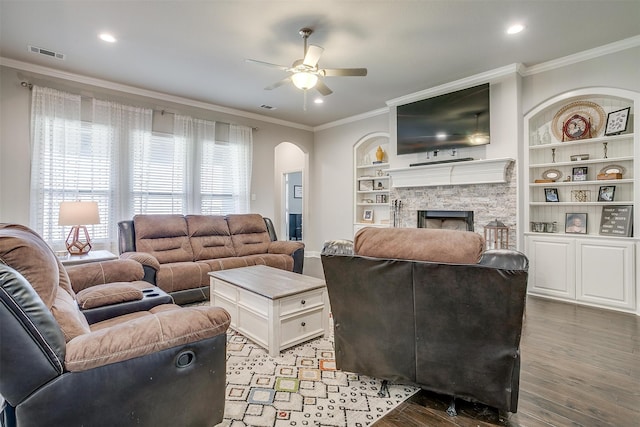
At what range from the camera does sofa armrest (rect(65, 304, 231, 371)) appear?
1085 millimetres

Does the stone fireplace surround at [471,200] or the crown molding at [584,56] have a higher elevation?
the crown molding at [584,56]

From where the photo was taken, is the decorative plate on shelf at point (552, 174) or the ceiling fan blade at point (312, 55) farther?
the decorative plate on shelf at point (552, 174)

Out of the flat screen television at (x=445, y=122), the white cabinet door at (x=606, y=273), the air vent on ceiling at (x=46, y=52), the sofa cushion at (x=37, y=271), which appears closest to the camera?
the sofa cushion at (x=37, y=271)

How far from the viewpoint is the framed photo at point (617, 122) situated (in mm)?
3506

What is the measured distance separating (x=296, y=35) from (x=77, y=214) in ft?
9.97

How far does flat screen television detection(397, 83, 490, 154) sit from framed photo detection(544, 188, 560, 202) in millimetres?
978

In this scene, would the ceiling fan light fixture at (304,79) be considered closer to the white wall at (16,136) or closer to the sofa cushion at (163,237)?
the sofa cushion at (163,237)

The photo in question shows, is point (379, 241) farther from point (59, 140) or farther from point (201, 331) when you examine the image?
point (59, 140)

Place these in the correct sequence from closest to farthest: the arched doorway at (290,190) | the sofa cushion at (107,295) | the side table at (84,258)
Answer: the sofa cushion at (107,295) < the side table at (84,258) < the arched doorway at (290,190)

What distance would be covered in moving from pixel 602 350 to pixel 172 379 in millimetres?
3109

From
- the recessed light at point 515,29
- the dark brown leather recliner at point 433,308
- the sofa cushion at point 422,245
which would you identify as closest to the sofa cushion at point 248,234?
the dark brown leather recliner at point 433,308

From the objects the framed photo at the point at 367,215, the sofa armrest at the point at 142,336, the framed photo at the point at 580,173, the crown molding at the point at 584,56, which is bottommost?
the sofa armrest at the point at 142,336

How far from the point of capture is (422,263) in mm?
1573

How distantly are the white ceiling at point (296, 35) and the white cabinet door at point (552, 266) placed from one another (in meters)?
2.23
